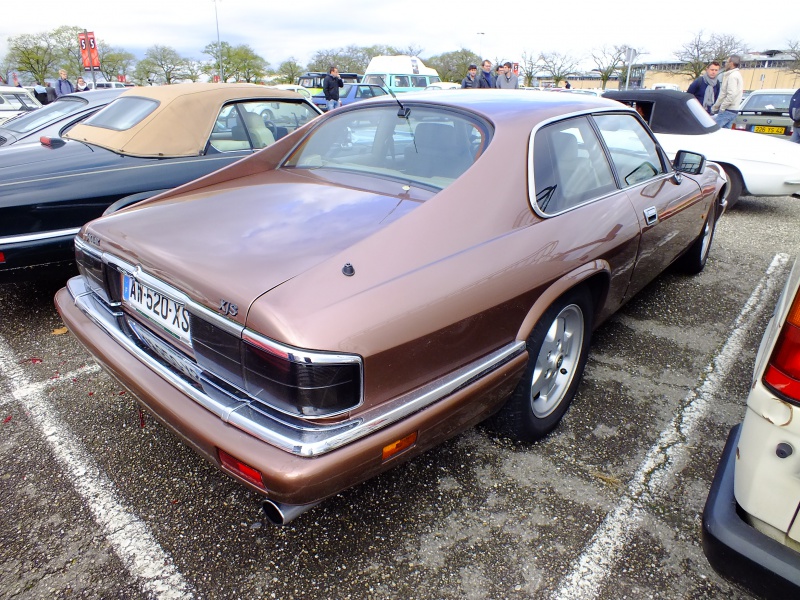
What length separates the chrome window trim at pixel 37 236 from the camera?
3.14 meters

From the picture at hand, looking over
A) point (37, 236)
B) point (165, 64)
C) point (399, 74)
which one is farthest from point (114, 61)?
point (37, 236)

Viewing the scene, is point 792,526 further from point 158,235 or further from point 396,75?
point 396,75

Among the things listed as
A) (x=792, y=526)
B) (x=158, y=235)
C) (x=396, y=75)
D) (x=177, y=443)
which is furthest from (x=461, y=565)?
(x=396, y=75)

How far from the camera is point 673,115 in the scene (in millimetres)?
6289

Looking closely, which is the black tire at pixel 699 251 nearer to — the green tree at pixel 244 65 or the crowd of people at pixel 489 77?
the crowd of people at pixel 489 77

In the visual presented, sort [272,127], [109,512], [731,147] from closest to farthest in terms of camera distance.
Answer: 1. [109,512]
2. [272,127]
3. [731,147]

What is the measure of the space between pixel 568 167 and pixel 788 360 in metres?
1.38

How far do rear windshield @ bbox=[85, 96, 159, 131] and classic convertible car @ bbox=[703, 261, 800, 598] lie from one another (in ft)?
14.5

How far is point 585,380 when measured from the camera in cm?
297

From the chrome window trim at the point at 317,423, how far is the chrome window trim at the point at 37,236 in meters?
1.89

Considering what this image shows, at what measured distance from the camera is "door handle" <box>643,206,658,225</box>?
2.85 meters

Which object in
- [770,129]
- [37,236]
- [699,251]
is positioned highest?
[770,129]

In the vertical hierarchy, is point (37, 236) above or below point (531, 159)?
below

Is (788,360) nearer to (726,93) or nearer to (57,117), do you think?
(57,117)
